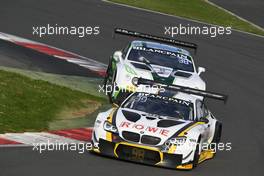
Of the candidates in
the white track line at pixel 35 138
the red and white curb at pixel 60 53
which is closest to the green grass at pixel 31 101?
the white track line at pixel 35 138

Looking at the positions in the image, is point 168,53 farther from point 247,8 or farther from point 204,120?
point 247,8

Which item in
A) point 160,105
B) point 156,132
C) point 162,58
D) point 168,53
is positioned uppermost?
point 168,53

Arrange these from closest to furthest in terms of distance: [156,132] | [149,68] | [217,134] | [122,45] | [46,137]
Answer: [156,132], [46,137], [217,134], [149,68], [122,45]

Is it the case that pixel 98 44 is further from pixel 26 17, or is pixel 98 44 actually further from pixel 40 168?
pixel 40 168

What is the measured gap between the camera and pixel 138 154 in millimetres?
14312

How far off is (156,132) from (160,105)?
1.43m

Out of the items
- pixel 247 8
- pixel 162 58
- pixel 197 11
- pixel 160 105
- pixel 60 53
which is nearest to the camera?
pixel 160 105

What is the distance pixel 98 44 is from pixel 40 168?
14.3 metres

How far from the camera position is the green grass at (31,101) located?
54.1 feet

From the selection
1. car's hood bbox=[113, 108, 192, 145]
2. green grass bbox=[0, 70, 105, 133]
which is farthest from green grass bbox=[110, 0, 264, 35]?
car's hood bbox=[113, 108, 192, 145]

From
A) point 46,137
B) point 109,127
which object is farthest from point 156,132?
point 46,137

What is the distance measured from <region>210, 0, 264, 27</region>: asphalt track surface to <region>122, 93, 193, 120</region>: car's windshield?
20.2 m

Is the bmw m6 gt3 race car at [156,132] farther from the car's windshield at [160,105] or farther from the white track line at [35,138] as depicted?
the white track line at [35,138]

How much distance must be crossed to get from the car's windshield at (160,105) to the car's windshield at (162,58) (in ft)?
13.9
